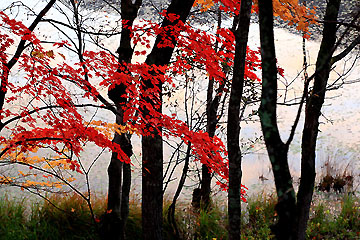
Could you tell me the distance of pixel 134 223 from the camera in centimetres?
517

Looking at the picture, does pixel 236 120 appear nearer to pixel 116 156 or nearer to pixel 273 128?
pixel 273 128

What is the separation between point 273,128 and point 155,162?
84.4 inches

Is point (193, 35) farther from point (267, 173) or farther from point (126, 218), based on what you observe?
point (267, 173)

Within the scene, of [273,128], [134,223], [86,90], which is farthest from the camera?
[134,223]

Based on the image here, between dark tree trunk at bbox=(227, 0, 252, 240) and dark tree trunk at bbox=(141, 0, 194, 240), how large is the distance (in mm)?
1250

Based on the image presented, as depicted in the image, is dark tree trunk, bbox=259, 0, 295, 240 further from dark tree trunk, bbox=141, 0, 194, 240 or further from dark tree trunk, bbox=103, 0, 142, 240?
dark tree trunk, bbox=103, 0, 142, 240

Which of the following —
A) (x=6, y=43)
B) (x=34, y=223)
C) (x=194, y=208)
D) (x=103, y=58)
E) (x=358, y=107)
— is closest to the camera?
(x=6, y=43)

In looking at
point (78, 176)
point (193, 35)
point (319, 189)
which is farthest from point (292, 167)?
point (193, 35)

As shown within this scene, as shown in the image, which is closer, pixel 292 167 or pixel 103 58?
pixel 103 58

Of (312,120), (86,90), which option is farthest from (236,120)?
(86,90)

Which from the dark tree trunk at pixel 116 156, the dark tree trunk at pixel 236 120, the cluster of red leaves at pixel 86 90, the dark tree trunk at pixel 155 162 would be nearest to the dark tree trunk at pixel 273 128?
the dark tree trunk at pixel 236 120

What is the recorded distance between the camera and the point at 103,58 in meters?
4.14

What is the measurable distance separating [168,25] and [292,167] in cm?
710

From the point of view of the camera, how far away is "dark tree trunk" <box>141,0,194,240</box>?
3914mm
